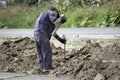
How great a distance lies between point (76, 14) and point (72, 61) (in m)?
12.6

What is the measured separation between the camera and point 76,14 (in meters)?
25.0

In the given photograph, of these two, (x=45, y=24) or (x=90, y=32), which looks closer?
(x=45, y=24)

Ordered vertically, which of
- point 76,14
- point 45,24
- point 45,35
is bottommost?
point 76,14

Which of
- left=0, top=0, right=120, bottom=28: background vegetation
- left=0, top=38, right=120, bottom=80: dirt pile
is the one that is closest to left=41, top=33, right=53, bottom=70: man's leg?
left=0, top=38, right=120, bottom=80: dirt pile

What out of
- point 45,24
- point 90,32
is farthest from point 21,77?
point 90,32

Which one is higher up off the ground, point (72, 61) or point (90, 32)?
point (72, 61)

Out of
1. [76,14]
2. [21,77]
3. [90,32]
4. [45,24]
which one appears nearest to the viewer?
[21,77]

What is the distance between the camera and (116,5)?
2336 cm

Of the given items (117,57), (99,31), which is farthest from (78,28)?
(117,57)

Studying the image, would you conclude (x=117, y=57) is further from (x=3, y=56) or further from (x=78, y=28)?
(x=78, y=28)

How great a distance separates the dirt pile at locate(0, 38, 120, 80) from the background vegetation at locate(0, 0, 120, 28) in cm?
791

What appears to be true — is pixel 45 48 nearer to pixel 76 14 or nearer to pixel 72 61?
pixel 72 61

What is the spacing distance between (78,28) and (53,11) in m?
10.5

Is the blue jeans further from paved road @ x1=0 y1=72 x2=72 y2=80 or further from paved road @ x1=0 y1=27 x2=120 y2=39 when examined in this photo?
paved road @ x1=0 y1=27 x2=120 y2=39
